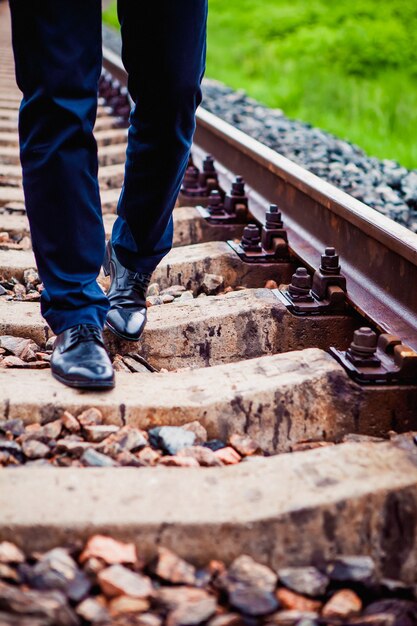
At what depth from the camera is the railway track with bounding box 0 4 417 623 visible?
156 centimetres

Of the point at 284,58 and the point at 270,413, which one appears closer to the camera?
the point at 270,413

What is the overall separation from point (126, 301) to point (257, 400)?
696 millimetres

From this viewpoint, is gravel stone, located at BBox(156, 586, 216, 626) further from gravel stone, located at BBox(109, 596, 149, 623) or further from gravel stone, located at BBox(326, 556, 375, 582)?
gravel stone, located at BBox(326, 556, 375, 582)

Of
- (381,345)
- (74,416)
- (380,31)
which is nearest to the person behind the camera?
(74,416)

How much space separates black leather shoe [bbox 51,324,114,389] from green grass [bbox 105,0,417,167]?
143 inches

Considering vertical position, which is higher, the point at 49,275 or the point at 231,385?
the point at 49,275

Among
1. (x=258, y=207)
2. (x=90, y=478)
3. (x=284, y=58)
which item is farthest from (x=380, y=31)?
(x=90, y=478)

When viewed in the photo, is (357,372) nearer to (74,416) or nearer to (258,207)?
(74,416)

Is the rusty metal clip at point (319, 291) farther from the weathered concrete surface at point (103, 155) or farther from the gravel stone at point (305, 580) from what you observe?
the weathered concrete surface at point (103, 155)

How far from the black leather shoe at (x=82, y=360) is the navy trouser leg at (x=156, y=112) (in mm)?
438

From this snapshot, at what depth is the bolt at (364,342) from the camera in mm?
2137

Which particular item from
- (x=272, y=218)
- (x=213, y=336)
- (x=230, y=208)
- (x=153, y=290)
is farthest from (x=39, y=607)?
(x=230, y=208)

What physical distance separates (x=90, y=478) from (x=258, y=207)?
7.43 ft

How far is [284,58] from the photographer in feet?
37.1
